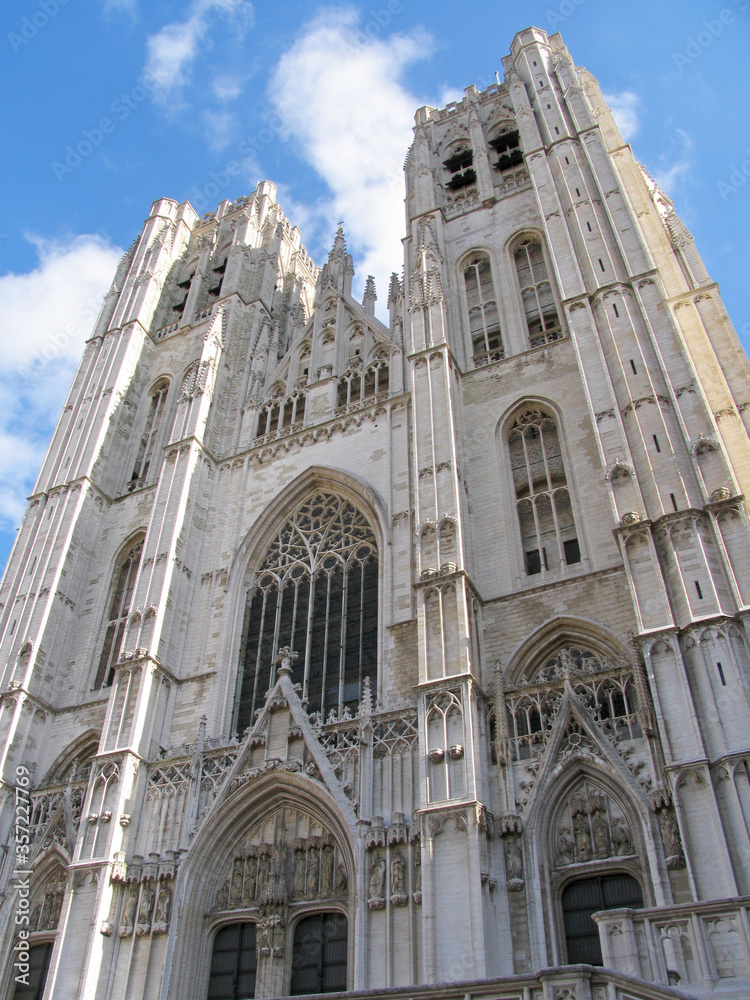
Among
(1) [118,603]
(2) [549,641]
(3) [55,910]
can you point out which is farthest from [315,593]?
(3) [55,910]

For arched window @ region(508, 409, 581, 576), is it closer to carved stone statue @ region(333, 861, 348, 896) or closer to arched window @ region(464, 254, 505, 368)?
arched window @ region(464, 254, 505, 368)

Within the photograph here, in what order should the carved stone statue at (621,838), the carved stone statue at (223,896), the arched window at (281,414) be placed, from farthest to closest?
the arched window at (281,414)
the carved stone statue at (223,896)
the carved stone statue at (621,838)

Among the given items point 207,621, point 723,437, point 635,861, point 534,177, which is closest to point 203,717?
point 207,621

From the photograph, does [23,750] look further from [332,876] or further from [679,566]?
[679,566]

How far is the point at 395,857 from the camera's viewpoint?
1358 centimetres

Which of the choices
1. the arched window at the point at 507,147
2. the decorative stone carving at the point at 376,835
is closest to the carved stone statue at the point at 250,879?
the decorative stone carving at the point at 376,835

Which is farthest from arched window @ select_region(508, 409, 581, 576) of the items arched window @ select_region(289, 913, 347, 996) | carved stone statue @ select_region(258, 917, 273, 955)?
carved stone statue @ select_region(258, 917, 273, 955)

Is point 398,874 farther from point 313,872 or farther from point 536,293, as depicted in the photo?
point 536,293

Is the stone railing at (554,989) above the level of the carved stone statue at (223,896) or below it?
below

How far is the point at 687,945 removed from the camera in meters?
9.04

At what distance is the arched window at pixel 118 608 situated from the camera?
69.1ft

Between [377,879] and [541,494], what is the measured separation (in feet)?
28.2

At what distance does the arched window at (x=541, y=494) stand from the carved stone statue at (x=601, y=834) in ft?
17.4

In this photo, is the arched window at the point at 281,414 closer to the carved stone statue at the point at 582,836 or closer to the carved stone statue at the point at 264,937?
the carved stone statue at the point at 264,937
